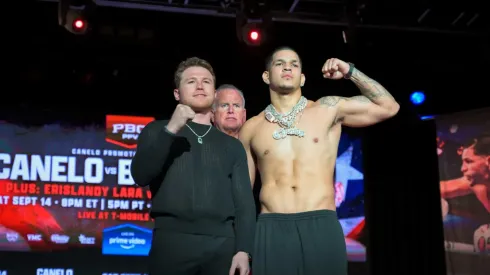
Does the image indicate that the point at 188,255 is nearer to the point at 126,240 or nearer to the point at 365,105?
the point at 365,105

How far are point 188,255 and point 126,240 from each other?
490 cm

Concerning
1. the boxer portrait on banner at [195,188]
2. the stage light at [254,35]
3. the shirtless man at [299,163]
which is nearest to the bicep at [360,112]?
the shirtless man at [299,163]

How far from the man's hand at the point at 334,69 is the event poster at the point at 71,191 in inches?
171

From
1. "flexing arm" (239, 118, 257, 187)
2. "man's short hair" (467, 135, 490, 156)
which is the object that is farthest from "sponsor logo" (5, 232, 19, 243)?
"man's short hair" (467, 135, 490, 156)

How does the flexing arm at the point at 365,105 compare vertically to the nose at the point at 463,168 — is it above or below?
above

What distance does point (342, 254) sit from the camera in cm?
353

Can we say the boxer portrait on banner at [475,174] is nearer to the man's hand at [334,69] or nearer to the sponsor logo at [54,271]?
the man's hand at [334,69]

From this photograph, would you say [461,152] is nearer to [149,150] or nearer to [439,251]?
[439,251]

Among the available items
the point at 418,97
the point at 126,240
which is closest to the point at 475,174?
the point at 418,97

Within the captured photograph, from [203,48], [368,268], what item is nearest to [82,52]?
[203,48]

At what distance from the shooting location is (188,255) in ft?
9.12

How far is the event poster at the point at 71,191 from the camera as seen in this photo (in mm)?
7344

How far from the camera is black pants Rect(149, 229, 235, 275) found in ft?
9.12

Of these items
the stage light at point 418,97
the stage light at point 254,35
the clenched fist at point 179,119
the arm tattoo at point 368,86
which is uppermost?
the stage light at point 254,35
